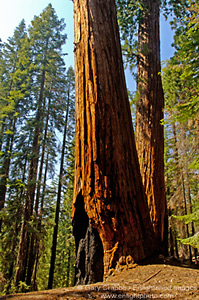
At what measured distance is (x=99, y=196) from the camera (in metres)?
2.15

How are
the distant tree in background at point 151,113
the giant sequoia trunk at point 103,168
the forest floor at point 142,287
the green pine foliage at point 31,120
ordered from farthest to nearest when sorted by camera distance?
the green pine foliage at point 31,120
the distant tree in background at point 151,113
the giant sequoia trunk at point 103,168
the forest floor at point 142,287

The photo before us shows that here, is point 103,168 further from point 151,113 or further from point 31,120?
point 31,120

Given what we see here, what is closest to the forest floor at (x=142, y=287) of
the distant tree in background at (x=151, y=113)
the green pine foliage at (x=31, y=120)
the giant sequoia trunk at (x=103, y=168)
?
the giant sequoia trunk at (x=103, y=168)

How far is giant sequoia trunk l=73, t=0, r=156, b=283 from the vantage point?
2.12m

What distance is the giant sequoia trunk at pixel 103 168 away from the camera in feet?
6.97

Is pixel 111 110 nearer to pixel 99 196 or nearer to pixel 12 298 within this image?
pixel 99 196

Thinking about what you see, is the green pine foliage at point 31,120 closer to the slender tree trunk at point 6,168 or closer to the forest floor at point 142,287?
the slender tree trunk at point 6,168

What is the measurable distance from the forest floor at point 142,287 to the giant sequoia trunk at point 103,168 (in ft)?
0.79

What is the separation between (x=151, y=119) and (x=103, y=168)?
1.88 metres

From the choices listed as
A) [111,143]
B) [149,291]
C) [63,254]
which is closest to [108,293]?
[149,291]

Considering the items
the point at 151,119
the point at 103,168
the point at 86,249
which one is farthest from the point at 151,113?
the point at 86,249

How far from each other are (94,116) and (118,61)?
1.00 m

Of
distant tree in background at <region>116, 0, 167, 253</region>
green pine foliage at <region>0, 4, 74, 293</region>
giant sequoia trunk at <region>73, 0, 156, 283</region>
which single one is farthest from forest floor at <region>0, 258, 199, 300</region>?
green pine foliage at <region>0, 4, 74, 293</region>

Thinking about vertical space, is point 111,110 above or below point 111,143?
above
